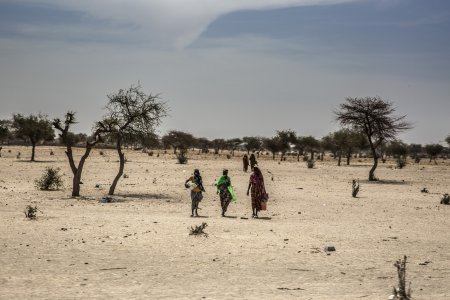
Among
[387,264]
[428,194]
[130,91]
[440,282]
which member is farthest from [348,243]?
[428,194]

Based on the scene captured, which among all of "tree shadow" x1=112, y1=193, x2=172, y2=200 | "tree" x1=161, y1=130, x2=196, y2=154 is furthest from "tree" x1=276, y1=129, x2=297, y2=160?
"tree shadow" x1=112, y1=193, x2=172, y2=200

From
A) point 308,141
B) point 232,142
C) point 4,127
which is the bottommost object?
point 4,127

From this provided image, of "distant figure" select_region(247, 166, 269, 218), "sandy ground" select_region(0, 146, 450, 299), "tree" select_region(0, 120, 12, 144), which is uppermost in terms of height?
"tree" select_region(0, 120, 12, 144)

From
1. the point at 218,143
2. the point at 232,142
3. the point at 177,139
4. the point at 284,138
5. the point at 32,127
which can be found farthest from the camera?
the point at 232,142

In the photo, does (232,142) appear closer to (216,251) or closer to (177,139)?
(177,139)

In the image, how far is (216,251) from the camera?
531 inches

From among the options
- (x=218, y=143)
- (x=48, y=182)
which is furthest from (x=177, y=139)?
(x=48, y=182)

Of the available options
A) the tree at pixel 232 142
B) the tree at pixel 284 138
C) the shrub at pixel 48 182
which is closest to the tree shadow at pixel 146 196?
the shrub at pixel 48 182

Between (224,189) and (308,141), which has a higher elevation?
(308,141)

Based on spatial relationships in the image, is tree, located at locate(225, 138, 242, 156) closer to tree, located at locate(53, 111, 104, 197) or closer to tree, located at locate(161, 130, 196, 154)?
tree, located at locate(161, 130, 196, 154)

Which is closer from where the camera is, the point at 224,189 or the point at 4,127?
the point at 224,189

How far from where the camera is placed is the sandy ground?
10.0m

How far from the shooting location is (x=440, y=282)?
35.6 feet

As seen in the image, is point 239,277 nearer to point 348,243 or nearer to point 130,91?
point 348,243
